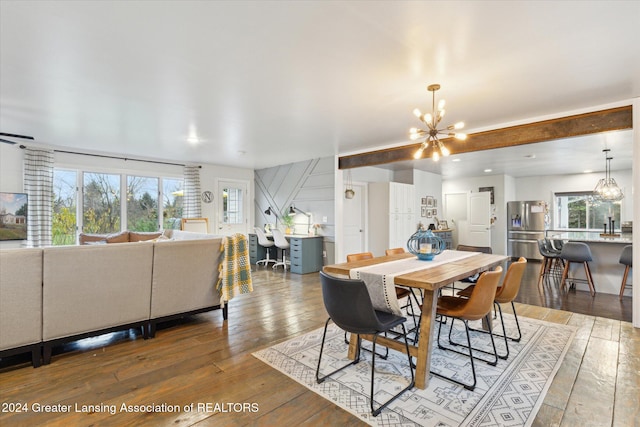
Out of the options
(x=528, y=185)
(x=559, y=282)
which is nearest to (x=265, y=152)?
(x=559, y=282)

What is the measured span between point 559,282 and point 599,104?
3.38m

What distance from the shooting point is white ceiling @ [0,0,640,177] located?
1.92 m

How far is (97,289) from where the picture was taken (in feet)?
9.04

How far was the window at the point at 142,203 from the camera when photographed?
6.35 meters

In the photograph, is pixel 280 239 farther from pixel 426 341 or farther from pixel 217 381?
pixel 426 341

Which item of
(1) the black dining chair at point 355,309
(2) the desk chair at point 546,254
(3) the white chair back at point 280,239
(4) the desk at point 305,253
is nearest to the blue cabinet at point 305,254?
(4) the desk at point 305,253

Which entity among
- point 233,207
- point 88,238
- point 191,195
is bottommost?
point 88,238

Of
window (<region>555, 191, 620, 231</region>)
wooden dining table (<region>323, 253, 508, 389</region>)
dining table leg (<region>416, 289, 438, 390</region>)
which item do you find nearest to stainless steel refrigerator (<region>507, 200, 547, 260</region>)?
window (<region>555, 191, 620, 231</region>)

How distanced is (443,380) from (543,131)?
3.36m

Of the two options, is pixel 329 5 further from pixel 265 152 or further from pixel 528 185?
pixel 528 185

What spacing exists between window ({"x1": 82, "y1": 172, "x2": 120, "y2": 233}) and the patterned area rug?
4.96 metres

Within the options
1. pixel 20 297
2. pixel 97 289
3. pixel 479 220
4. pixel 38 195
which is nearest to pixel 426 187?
pixel 479 220

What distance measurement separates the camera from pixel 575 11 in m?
1.89

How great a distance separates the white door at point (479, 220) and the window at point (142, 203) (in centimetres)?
806
